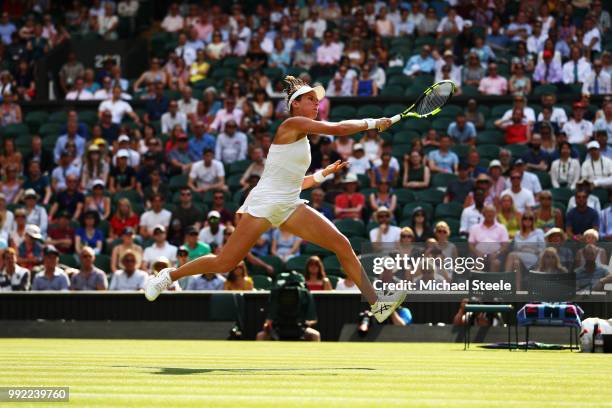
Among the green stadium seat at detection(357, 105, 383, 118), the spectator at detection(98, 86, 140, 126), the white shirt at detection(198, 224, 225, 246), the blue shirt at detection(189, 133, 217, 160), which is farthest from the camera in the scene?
the spectator at detection(98, 86, 140, 126)

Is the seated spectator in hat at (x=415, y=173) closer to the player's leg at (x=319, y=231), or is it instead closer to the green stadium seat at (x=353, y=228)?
the green stadium seat at (x=353, y=228)

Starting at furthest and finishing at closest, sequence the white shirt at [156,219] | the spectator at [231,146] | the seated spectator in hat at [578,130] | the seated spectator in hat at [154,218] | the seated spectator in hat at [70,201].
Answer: the spectator at [231,146], the seated spectator in hat at [70,201], the seated spectator in hat at [578,130], the white shirt at [156,219], the seated spectator in hat at [154,218]

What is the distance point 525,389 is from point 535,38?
1483cm

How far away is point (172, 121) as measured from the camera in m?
20.0

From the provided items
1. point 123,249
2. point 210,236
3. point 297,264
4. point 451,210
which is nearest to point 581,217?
point 451,210

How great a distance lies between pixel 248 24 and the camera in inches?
890

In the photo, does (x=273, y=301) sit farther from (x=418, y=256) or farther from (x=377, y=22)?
(x=377, y=22)

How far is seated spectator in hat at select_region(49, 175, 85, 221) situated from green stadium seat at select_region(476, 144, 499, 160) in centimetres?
619

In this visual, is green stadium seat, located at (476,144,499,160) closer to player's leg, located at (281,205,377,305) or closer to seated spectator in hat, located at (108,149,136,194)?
seated spectator in hat, located at (108,149,136,194)

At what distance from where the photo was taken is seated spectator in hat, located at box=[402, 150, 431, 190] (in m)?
17.5

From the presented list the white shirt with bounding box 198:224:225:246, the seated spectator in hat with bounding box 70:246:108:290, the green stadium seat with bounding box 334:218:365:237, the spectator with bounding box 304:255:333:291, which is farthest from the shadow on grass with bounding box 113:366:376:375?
the white shirt with bounding box 198:224:225:246

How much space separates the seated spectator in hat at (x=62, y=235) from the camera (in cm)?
1757

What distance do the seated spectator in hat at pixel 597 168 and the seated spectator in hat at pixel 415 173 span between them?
225 centimetres

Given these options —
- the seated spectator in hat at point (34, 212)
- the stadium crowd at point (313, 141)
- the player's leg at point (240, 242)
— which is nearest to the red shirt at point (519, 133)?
the stadium crowd at point (313, 141)
